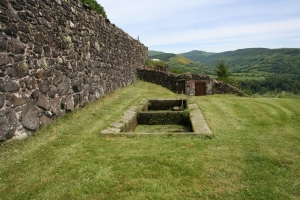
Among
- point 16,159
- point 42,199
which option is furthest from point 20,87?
point 42,199

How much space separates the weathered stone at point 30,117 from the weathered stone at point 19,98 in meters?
0.15

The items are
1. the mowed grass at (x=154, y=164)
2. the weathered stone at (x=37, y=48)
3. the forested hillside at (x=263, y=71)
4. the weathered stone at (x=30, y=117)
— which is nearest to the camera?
the mowed grass at (x=154, y=164)

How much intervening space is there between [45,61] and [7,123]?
2.08 meters

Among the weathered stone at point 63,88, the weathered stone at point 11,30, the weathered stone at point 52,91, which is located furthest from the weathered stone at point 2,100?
the weathered stone at point 63,88

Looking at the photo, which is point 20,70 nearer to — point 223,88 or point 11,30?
point 11,30

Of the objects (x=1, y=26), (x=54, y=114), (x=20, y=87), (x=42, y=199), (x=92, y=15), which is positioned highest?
(x=92, y=15)

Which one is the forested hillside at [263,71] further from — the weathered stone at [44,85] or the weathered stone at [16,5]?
the weathered stone at [16,5]

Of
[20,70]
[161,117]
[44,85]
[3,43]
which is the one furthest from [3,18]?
[161,117]

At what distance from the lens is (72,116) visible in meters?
7.16

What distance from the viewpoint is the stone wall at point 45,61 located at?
4840 millimetres

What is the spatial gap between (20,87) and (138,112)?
14.0 feet

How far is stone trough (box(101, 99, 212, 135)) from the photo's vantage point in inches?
256

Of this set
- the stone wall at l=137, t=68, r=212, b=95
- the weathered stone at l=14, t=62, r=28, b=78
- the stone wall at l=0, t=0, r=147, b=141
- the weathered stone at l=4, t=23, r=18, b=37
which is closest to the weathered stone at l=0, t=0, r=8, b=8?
the stone wall at l=0, t=0, r=147, b=141

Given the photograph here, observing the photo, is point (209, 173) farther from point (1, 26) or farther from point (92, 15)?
point (92, 15)
